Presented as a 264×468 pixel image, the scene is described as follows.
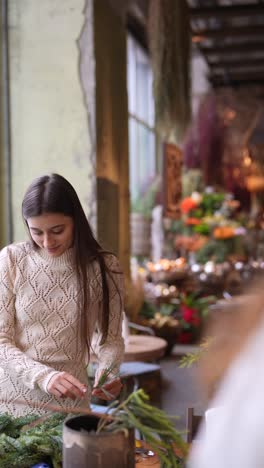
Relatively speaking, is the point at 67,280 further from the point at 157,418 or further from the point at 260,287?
the point at 260,287

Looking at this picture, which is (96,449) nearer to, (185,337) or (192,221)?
(185,337)

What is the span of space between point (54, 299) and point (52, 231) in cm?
21

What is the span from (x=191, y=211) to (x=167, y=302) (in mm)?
2875

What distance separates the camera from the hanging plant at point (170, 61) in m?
6.82

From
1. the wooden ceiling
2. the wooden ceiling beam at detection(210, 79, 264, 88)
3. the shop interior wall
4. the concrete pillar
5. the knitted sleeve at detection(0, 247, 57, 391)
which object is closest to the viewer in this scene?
the knitted sleeve at detection(0, 247, 57, 391)

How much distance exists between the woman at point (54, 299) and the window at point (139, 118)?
822cm

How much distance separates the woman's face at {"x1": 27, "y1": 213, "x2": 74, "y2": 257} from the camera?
2.08 meters

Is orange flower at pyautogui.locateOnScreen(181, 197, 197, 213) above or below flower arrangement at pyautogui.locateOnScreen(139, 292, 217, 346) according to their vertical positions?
above

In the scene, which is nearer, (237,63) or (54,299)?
(54,299)

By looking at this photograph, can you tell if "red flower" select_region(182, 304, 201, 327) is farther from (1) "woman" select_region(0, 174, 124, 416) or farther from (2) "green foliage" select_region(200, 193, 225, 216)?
(1) "woman" select_region(0, 174, 124, 416)

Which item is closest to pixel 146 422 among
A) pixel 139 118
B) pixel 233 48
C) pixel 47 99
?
pixel 47 99

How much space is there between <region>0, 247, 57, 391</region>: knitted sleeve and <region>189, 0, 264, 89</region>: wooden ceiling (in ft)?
22.9

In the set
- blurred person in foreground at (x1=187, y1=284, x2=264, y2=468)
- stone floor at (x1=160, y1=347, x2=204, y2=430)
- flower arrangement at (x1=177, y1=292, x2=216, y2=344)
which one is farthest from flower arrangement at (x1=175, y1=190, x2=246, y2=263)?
blurred person in foreground at (x1=187, y1=284, x2=264, y2=468)

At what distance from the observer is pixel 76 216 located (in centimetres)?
215
